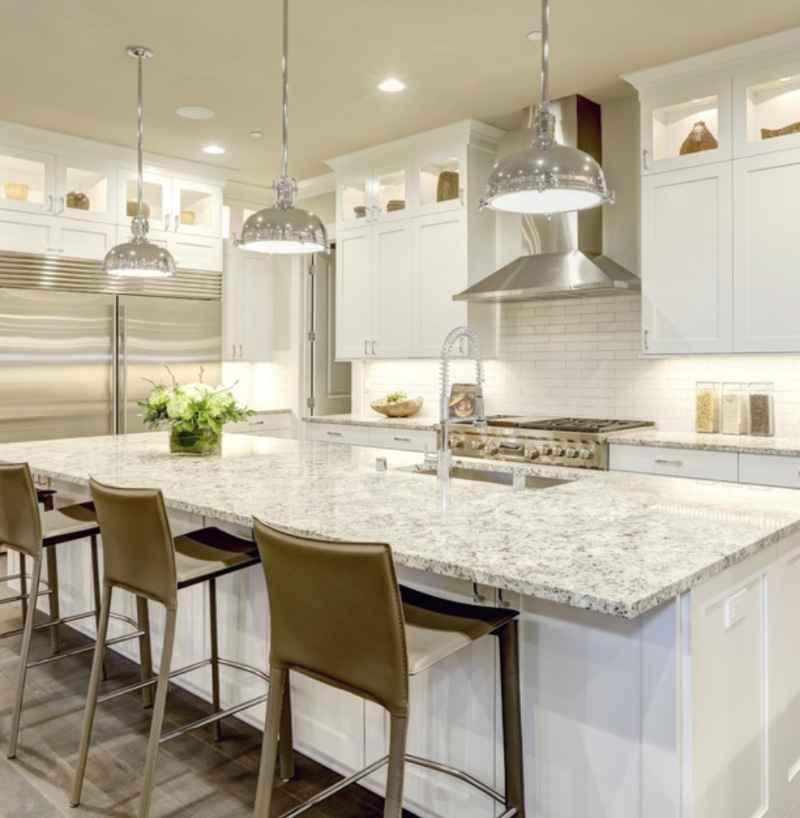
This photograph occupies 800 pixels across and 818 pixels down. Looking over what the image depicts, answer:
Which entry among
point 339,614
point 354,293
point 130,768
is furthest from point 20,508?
point 354,293

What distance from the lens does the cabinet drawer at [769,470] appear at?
3.32m

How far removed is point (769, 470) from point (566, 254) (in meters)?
1.64

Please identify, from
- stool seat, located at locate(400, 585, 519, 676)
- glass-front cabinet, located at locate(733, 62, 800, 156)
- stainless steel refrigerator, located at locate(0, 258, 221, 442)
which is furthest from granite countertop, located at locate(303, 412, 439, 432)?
stool seat, located at locate(400, 585, 519, 676)

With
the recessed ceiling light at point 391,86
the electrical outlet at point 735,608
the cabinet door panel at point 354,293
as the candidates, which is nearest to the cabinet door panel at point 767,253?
the recessed ceiling light at point 391,86

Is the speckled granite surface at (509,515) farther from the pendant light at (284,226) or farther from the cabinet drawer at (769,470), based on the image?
the cabinet drawer at (769,470)

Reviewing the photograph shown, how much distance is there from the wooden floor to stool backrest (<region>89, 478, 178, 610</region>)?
624 mm

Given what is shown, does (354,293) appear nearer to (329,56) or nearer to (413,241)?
(413,241)

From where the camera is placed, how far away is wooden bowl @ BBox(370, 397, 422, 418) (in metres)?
5.29

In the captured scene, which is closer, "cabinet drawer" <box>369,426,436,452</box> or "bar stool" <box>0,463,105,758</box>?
"bar stool" <box>0,463,105,758</box>

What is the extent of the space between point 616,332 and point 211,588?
3008 millimetres

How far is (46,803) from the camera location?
215 cm

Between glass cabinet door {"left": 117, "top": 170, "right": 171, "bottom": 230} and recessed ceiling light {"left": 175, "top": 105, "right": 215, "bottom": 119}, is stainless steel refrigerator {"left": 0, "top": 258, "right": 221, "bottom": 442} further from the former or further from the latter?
recessed ceiling light {"left": 175, "top": 105, "right": 215, "bottom": 119}

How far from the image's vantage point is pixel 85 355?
16.7ft

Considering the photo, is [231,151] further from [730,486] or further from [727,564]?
[727,564]
